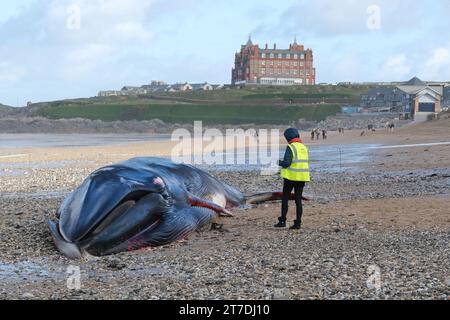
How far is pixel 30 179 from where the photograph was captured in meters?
23.5

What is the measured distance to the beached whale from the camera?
9.64 meters

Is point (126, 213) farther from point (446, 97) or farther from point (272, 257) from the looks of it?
point (446, 97)

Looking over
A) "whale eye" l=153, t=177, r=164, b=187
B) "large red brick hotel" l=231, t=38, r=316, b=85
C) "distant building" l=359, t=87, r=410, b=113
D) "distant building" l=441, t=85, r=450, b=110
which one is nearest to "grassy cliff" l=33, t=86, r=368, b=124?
"distant building" l=359, t=87, r=410, b=113

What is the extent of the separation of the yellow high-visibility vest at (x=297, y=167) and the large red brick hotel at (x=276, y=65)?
6098 inches

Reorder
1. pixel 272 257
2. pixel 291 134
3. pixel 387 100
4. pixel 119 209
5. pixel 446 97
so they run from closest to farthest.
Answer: pixel 272 257 < pixel 119 209 < pixel 291 134 < pixel 446 97 < pixel 387 100

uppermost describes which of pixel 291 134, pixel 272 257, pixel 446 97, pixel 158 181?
pixel 446 97

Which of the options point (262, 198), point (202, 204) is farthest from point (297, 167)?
point (262, 198)

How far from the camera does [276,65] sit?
172 m

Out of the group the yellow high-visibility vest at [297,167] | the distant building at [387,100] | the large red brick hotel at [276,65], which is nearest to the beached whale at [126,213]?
the yellow high-visibility vest at [297,167]

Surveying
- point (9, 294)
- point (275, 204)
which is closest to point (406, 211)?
point (275, 204)

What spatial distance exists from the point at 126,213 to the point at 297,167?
3.26 meters

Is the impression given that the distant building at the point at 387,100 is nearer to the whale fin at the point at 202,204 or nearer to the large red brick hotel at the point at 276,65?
the large red brick hotel at the point at 276,65
